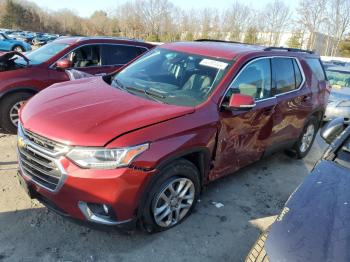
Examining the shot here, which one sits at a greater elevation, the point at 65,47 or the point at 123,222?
the point at 65,47

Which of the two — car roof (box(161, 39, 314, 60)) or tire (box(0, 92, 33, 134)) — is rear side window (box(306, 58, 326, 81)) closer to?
car roof (box(161, 39, 314, 60))

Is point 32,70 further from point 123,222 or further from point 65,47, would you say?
point 123,222

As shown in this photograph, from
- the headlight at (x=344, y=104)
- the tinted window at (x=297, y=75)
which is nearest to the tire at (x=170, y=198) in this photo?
the tinted window at (x=297, y=75)

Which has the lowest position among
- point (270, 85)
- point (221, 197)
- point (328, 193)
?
point (221, 197)

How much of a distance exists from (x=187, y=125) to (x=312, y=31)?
41.4 m

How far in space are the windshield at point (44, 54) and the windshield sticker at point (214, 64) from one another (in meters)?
3.33

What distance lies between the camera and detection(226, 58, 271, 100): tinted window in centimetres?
387

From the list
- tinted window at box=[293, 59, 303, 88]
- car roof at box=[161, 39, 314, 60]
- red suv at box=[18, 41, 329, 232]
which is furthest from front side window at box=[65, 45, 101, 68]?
tinted window at box=[293, 59, 303, 88]

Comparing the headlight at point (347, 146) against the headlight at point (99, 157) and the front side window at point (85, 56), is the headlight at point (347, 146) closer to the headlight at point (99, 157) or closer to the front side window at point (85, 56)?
the headlight at point (99, 157)

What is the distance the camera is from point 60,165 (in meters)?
2.81

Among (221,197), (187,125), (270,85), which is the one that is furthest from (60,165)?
(270,85)

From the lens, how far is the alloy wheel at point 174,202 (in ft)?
10.7

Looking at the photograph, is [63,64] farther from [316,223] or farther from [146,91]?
[316,223]

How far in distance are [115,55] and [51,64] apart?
130cm
